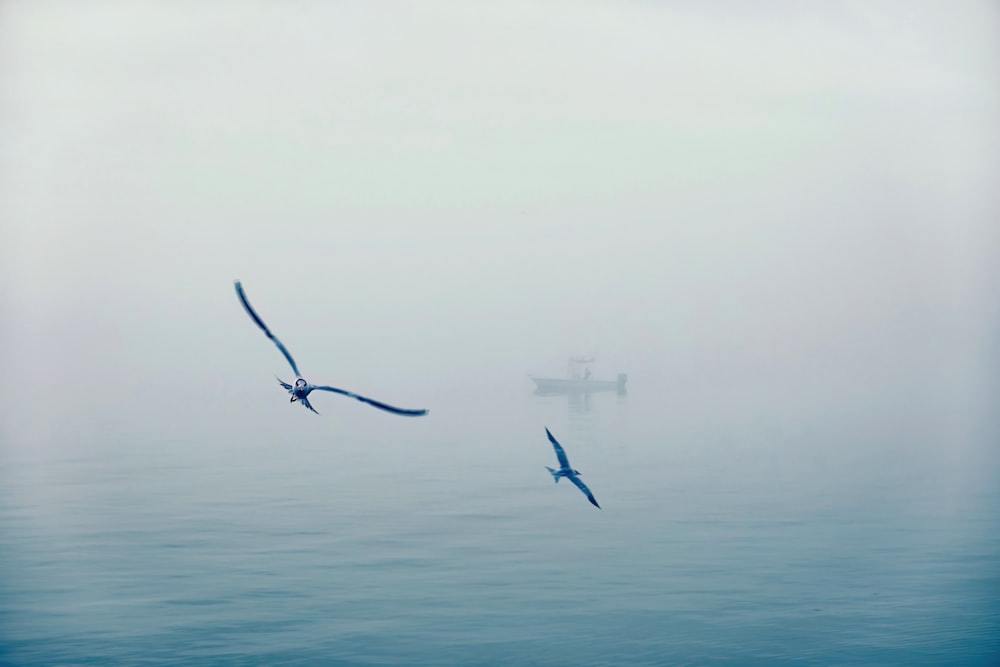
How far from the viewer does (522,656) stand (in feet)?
86.9

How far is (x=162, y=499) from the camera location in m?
48.3

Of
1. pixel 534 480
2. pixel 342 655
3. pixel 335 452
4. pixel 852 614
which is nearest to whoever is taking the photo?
pixel 342 655

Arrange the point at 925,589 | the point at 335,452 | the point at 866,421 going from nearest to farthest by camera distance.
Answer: the point at 925,589 → the point at 335,452 → the point at 866,421

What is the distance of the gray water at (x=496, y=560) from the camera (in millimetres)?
27531

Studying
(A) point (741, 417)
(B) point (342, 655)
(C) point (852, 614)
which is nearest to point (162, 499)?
(B) point (342, 655)

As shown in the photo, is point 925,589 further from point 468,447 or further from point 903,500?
point 468,447

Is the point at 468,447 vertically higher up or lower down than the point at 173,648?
higher up

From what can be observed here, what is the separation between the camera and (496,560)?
3500 cm

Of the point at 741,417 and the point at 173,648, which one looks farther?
the point at 741,417

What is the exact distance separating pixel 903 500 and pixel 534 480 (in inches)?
600

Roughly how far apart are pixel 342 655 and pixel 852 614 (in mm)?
12564

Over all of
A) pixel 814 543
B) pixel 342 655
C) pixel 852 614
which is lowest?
pixel 342 655

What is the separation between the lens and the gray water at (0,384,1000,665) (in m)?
27.5

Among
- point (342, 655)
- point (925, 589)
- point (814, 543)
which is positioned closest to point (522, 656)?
point (342, 655)
